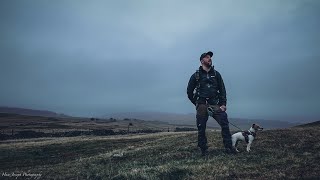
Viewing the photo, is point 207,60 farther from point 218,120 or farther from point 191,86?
point 218,120

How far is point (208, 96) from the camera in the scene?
14.6 metres

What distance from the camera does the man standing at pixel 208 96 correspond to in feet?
47.6

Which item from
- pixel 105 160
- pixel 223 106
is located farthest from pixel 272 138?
pixel 105 160

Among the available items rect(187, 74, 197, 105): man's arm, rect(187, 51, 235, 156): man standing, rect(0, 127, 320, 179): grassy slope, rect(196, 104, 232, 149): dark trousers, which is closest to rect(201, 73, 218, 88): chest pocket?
rect(187, 51, 235, 156): man standing

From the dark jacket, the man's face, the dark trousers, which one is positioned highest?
the man's face

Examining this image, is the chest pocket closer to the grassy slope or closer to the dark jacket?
the dark jacket

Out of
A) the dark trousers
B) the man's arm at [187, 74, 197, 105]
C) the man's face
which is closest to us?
the man's face

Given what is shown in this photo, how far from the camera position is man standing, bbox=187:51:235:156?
47.6 feet

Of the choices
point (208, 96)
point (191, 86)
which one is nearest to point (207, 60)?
point (191, 86)

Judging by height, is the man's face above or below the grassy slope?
above

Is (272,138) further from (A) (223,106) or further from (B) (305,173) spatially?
(B) (305,173)

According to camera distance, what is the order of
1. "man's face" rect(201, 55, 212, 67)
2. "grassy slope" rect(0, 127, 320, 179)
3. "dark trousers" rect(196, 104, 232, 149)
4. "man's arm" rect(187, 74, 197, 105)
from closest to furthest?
"grassy slope" rect(0, 127, 320, 179)
"man's face" rect(201, 55, 212, 67)
"dark trousers" rect(196, 104, 232, 149)
"man's arm" rect(187, 74, 197, 105)

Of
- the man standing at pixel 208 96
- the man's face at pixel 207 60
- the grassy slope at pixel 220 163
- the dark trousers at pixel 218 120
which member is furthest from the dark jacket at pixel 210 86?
the grassy slope at pixel 220 163

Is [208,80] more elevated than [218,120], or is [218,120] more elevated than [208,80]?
[208,80]
